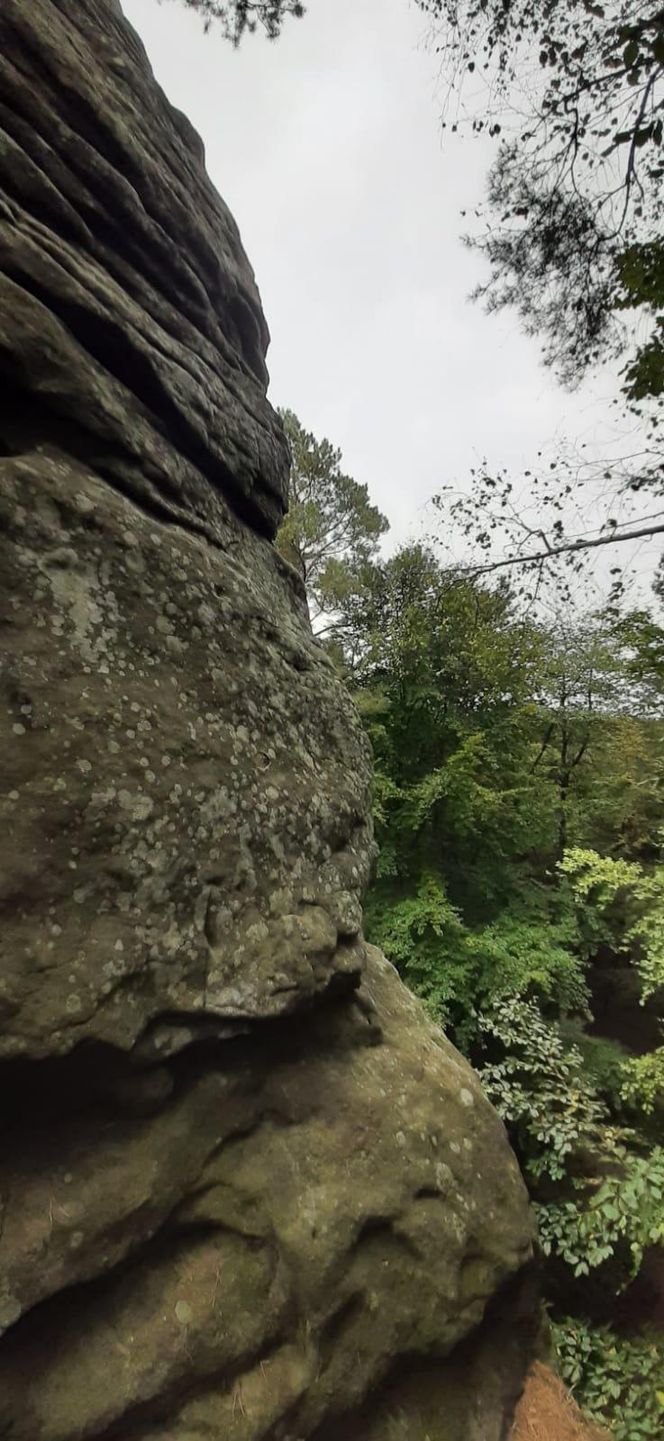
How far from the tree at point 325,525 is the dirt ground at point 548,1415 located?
10888mm

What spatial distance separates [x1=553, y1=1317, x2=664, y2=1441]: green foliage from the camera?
373cm

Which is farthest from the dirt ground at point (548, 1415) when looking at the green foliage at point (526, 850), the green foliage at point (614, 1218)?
the green foliage at point (614, 1218)

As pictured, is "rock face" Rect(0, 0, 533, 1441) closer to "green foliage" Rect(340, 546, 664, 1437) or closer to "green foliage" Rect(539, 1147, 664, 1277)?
"green foliage" Rect(539, 1147, 664, 1277)

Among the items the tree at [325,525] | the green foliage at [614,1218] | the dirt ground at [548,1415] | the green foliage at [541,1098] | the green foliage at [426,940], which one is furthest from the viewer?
the tree at [325,525]

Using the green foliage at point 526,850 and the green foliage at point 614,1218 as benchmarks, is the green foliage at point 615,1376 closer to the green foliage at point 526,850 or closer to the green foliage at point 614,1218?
the green foliage at point 526,850

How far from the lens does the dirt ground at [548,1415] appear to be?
3529 mm

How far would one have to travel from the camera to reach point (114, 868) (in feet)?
9.90

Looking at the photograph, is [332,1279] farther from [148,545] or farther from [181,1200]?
[148,545]

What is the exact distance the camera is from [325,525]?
46.3 ft

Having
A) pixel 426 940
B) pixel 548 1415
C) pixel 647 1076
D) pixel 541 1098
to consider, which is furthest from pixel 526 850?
pixel 548 1415

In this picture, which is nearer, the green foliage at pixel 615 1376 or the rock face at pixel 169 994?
the rock face at pixel 169 994

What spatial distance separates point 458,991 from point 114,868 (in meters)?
6.73

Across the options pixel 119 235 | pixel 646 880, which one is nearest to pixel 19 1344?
pixel 646 880

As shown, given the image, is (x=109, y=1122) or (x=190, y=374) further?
(x=190, y=374)
